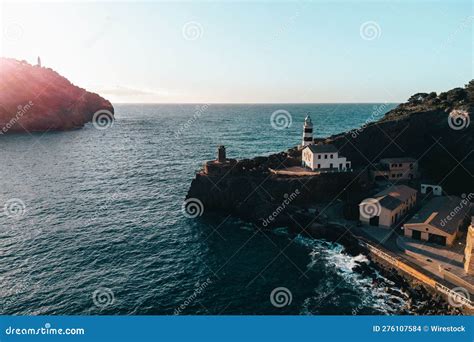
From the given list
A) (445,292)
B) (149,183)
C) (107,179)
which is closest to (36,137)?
(107,179)

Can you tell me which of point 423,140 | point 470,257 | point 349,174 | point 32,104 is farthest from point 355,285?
point 32,104

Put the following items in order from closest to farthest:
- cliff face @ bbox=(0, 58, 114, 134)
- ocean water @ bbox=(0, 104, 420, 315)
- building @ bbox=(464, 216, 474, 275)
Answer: ocean water @ bbox=(0, 104, 420, 315) → building @ bbox=(464, 216, 474, 275) → cliff face @ bbox=(0, 58, 114, 134)

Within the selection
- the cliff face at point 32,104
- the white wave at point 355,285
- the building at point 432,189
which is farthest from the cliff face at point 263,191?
the cliff face at point 32,104

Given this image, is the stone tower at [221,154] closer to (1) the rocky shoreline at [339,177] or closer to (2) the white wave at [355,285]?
(1) the rocky shoreline at [339,177]

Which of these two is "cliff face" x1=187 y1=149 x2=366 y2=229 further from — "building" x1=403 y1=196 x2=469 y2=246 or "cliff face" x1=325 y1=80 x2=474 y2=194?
"building" x1=403 y1=196 x2=469 y2=246

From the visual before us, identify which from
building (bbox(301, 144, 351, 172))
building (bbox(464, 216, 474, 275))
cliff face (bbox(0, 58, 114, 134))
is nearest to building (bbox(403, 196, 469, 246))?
building (bbox(464, 216, 474, 275))

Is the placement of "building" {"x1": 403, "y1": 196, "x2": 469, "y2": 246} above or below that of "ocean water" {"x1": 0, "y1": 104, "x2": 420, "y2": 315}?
above
